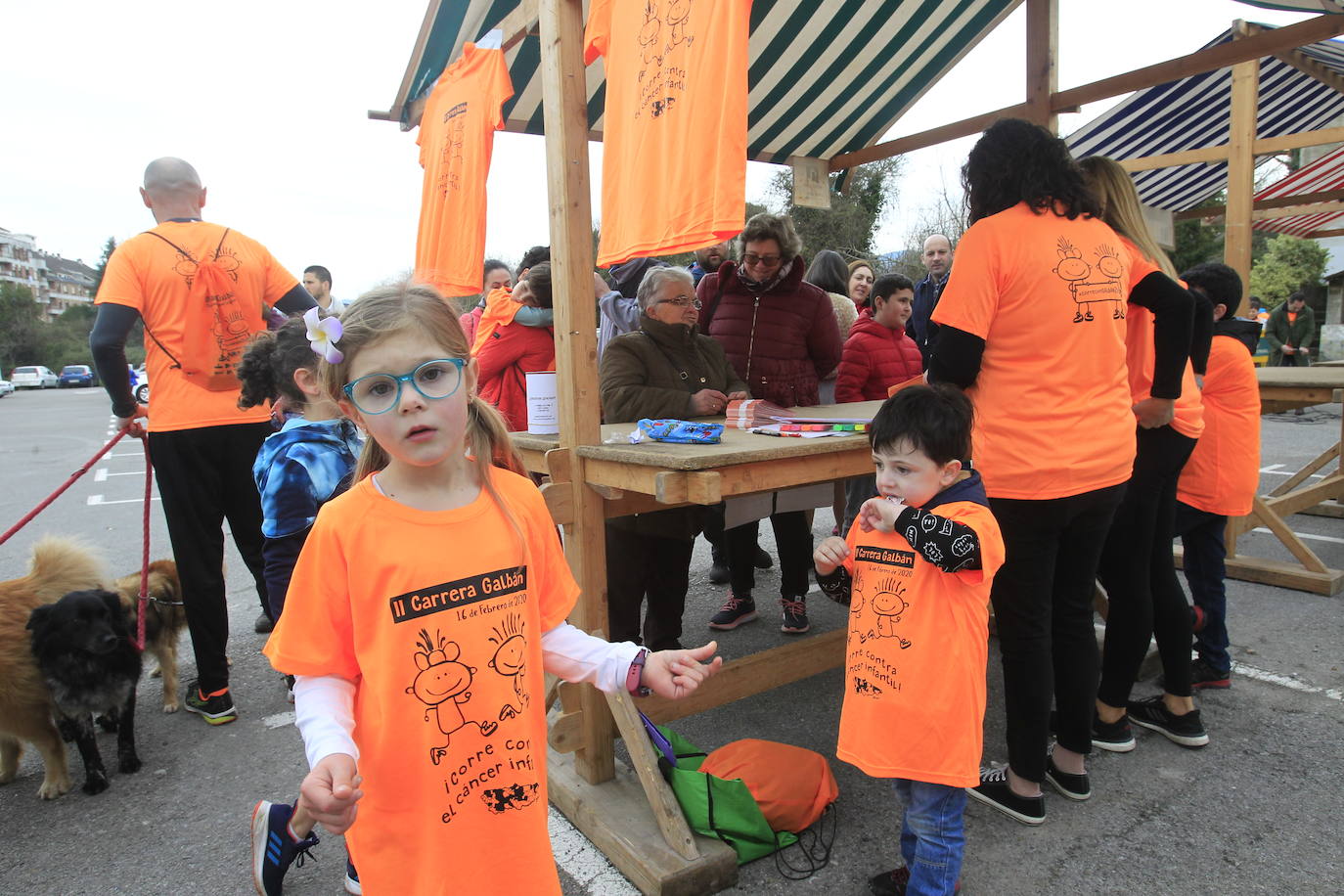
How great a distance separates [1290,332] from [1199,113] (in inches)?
294

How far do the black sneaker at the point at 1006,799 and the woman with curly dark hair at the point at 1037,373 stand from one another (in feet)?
0.45

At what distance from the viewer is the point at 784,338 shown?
4117mm

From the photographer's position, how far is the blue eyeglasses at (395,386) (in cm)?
129

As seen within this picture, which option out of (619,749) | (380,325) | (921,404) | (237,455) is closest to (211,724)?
(237,455)

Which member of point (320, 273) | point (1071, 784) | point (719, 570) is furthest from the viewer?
point (320, 273)

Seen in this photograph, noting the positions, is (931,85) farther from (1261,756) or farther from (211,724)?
(211,724)

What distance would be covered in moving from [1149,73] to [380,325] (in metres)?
4.24

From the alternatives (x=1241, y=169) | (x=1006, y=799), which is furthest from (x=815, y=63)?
(x=1006, y=799)

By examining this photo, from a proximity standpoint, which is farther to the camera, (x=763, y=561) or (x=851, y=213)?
(x=851, y=213)

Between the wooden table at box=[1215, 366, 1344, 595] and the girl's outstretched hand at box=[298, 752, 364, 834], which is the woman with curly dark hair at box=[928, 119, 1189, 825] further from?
the wooden table at box=[1215, 366, 1344, 595]

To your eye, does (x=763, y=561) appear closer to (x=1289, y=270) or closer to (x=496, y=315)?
(x=496, y=315)

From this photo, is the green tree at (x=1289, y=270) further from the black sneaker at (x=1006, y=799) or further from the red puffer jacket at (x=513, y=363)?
the black sneaker at (x=1006, y=799)

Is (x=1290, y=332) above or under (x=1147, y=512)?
above

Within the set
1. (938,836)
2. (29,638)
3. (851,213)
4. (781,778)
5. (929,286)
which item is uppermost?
(851,213)
